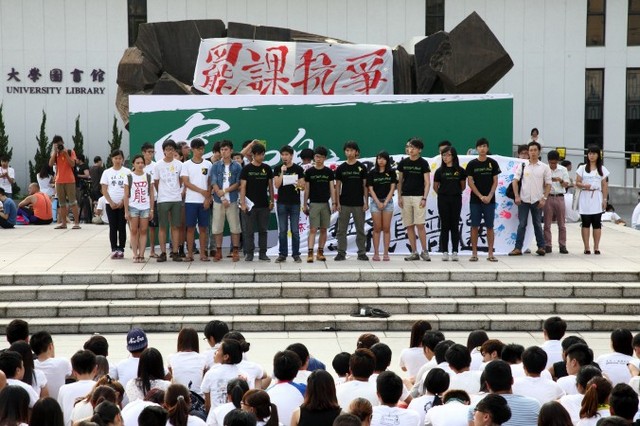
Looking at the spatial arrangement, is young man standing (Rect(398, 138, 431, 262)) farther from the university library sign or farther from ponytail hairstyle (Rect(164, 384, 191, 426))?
the university library sign

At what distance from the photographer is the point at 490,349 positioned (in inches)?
309

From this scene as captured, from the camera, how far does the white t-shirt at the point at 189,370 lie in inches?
314

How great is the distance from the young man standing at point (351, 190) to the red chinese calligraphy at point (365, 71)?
10.3ft

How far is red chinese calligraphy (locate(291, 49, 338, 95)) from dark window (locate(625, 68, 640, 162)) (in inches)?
554

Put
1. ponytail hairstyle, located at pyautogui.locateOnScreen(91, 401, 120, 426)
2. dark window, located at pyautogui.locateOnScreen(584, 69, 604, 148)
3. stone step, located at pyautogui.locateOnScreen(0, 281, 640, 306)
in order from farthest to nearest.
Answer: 1. dark window, located at pyautogui.locateOnScreen(584, 69, 604, 148)
2. stone step, located at pyautogui.locateOnScreen(0, 281, 640, 306)
3. ponytail hairstyle, located at pyautogui.locateOnScreen(91, 401, 120, 426)

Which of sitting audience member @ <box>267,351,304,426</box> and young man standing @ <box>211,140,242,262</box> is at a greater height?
young man standing @ <box>211,140,242,262</box>

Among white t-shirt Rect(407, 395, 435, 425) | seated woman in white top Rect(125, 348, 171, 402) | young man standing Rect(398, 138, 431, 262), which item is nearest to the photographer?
white t-shirt Rect(407, 395, 435, 425)

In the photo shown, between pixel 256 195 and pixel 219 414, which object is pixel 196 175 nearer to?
pixel 256 195

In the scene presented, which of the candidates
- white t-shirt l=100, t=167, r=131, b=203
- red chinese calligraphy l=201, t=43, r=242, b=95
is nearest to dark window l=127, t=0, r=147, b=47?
red chinese calligraphy l=201, t=43, r=242, b=95

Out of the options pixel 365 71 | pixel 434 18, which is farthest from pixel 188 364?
pixel 434 18

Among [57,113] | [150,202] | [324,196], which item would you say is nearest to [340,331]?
[324,196]

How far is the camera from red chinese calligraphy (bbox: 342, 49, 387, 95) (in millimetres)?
17375

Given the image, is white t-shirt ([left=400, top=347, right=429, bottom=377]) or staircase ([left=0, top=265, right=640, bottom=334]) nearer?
white t-shirt ([left=400, top=347, right=429, bottom=377])

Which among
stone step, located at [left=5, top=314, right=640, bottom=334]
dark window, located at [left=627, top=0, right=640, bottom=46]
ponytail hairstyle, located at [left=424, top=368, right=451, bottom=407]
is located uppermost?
dark window, located at [left=627, top=0, right=640, bottom=46]
